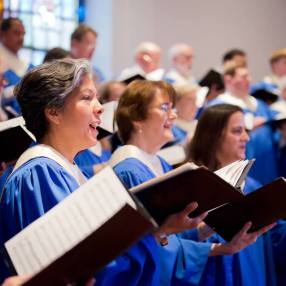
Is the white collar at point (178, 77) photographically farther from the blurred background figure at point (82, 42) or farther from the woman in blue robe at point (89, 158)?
the woman in blue robe at point (89, 158)

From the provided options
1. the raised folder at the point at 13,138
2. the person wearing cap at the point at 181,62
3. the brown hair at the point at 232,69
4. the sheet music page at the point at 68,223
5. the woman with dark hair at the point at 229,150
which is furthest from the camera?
the person wearing cap at the point at 181,62

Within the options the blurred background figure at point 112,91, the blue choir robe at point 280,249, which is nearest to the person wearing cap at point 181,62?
the blurred background figure at point 112,91

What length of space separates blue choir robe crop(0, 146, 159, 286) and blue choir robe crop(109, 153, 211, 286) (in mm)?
536

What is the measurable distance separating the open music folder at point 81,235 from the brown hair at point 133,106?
148 centimetres

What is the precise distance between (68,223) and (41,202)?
0.45m

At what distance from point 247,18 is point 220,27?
435 mm

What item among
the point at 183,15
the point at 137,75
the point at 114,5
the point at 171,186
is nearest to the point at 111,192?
the point at 171,186

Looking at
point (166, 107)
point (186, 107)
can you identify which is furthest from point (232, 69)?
point (166, 107)

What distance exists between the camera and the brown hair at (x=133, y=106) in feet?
12.1

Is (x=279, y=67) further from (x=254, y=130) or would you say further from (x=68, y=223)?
(x=68, y=223)

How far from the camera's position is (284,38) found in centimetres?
1011

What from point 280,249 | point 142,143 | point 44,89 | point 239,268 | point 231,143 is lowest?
point 280,249

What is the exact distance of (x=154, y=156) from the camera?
3701 mm

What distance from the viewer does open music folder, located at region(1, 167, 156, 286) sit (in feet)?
6.55
